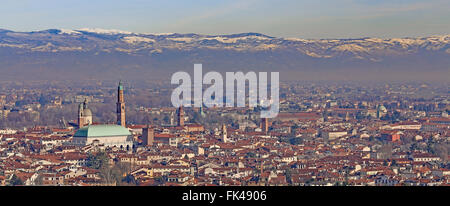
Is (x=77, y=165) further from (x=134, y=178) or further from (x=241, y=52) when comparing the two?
(x=241, y=52)

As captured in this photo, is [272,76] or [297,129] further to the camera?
[272,76]

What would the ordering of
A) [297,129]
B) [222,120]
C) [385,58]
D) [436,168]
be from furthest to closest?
[385,58]
[222,120]
[297,129]
[436,168]

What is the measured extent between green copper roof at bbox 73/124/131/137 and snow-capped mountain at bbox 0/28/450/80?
3477 inches

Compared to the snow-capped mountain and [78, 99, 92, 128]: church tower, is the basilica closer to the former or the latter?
[78, 99, 92, 128]: church tower

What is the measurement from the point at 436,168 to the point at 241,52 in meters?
114

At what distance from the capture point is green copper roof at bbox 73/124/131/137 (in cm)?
4038

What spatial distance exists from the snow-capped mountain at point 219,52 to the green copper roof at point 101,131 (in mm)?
88317

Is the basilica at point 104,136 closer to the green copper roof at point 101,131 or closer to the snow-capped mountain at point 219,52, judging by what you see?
the green copper roof at point 101,131

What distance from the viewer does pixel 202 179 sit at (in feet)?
83.6

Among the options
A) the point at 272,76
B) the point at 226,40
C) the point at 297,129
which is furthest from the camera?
the point at 226,40

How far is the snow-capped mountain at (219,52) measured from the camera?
438 ft

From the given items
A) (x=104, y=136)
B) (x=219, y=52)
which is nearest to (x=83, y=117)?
(x=104, y=136)

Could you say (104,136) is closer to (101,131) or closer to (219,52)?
(101,131)
